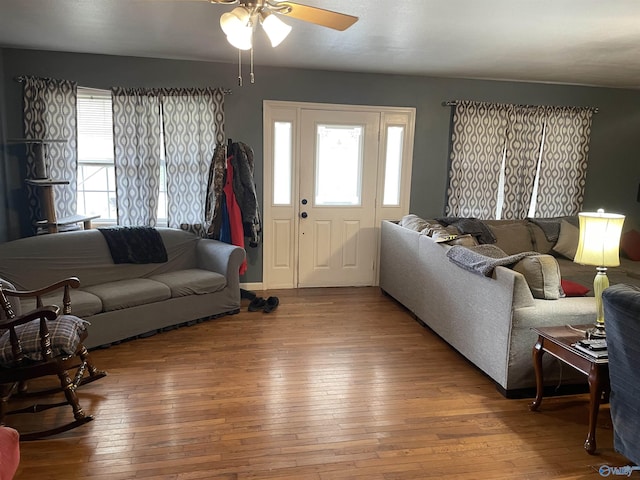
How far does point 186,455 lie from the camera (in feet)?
7.85

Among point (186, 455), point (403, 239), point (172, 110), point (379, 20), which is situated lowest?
point (186, 455)

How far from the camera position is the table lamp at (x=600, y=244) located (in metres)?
2.53

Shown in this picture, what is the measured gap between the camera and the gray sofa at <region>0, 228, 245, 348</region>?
12.2ft

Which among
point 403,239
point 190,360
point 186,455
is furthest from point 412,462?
point 403,239

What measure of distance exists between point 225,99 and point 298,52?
1076 mm

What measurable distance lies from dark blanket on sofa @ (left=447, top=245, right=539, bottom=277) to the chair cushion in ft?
8.63

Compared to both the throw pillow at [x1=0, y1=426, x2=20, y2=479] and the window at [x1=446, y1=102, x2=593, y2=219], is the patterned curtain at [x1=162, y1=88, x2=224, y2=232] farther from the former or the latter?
the throw pillow at [x1=0, y1=426, x2=20, y2=479]

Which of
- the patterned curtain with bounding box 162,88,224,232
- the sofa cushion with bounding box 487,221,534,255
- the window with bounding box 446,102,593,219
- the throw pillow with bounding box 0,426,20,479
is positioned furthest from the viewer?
the window with bounding box 446,102,593,219

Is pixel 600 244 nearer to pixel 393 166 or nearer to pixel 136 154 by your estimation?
pixel 393 166

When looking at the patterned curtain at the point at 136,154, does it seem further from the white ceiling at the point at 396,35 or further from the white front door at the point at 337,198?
the white front door at the point at 337,198

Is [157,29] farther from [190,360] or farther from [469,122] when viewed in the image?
[469,122]

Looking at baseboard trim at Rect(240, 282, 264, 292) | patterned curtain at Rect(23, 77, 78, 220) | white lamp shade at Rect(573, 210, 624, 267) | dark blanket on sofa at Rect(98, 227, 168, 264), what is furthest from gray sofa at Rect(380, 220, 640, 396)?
patterned curtain at Rect(23, 77, 78, 220)

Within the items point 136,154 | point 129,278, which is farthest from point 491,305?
point 136,154

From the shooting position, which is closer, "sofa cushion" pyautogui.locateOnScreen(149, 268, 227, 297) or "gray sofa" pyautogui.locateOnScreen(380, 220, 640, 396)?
"gray sofa" pyautogui.locateOnScreen(380, 220, 640, 396)
